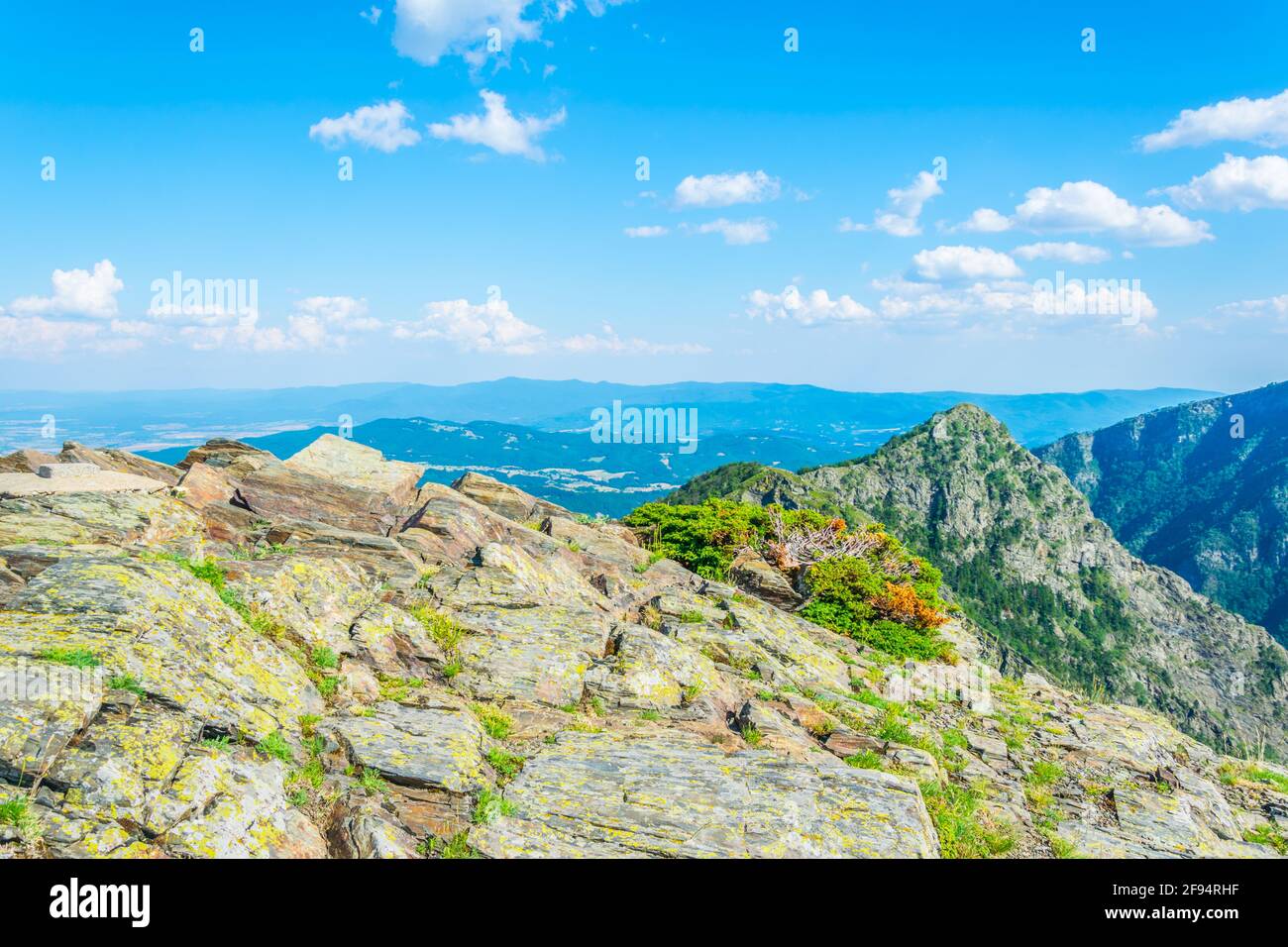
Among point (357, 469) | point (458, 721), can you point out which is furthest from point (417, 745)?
point (357, 469)

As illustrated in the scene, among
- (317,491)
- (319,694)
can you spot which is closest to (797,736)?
(319,694)

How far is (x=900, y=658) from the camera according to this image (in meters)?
26.1

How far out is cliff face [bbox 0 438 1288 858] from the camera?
27.8 ft

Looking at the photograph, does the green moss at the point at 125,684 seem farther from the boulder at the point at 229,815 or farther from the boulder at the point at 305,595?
the boulder at the point at 305,595

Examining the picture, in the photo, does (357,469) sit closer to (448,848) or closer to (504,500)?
(504,500)

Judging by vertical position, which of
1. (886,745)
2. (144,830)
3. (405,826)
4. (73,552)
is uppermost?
(73,552)


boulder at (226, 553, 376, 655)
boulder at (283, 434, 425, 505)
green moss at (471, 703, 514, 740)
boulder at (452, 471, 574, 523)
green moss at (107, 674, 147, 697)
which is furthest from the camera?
boulder at (452, 471, 574, 523)

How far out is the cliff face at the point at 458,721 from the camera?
848 cm

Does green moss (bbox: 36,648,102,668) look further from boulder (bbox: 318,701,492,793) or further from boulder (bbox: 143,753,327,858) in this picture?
boulder (bbox: 318,701,492,793)

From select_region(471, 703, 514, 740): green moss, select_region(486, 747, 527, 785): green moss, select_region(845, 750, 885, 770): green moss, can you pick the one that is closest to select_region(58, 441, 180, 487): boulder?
select_region(471, 703, 514, 740): green moss

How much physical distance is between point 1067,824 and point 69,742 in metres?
16.6

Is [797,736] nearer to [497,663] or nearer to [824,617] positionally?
[497,663]

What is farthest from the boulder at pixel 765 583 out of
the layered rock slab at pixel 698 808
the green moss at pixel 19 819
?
the green moss at pixel 19 819

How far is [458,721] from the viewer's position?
11.8m
